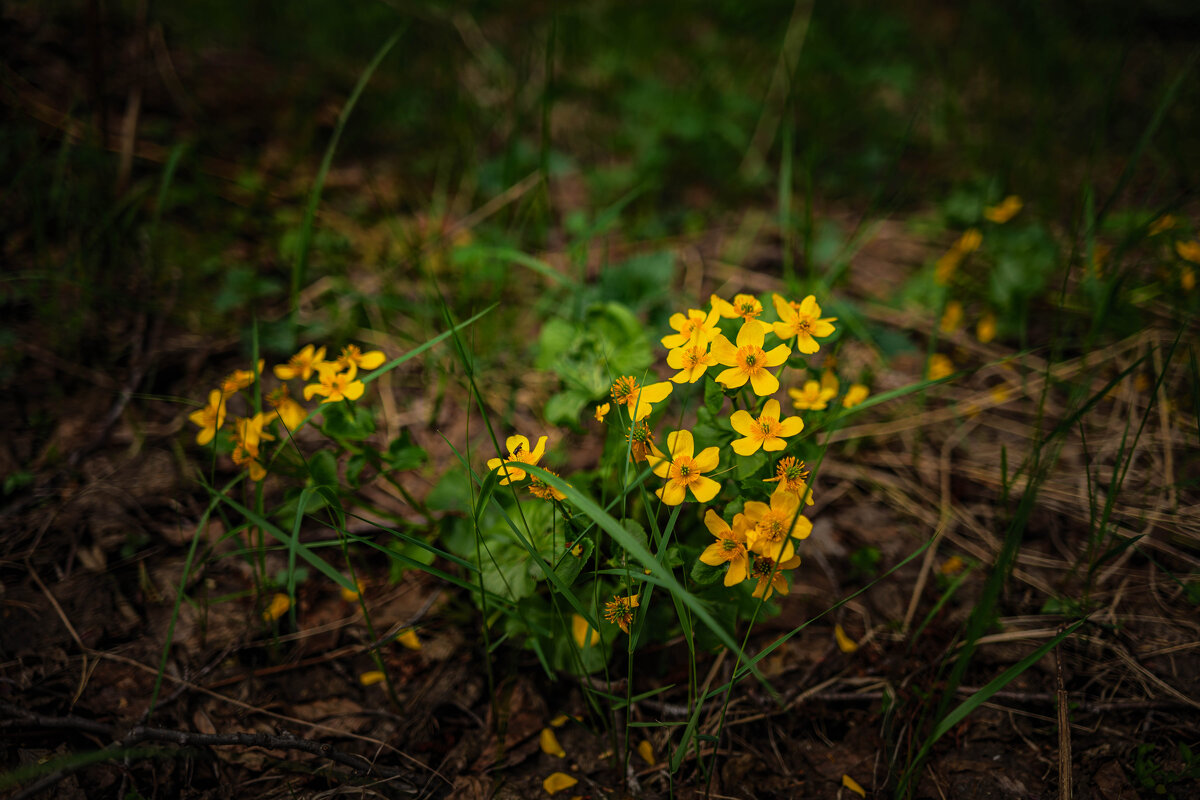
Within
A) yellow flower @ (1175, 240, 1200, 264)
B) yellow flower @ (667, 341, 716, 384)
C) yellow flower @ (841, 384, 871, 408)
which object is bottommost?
yellow flower @ (841, 384, 871, 408)

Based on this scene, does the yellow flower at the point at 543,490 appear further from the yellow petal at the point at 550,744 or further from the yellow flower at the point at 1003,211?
the yellow flower at the point at 1003,211

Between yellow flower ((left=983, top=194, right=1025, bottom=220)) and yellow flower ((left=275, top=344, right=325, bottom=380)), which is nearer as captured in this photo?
yellow flower ((left=275, top=344, right=325, bottom=380))

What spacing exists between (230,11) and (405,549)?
13.6 ft

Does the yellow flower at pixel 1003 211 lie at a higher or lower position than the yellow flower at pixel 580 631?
higher

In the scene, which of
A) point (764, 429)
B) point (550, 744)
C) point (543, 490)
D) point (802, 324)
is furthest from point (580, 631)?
point (802, 324)

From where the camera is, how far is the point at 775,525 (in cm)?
126

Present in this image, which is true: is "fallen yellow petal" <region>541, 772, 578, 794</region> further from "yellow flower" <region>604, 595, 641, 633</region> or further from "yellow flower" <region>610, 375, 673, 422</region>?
"yellow flower" <region>610, 375, 673, 422</region>

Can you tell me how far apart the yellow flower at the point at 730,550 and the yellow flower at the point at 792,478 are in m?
0.11

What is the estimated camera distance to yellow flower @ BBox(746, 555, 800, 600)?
4.12 ft

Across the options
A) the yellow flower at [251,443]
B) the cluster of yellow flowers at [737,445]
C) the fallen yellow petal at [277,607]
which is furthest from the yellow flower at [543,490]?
the fallen yellow petal at [277,607]

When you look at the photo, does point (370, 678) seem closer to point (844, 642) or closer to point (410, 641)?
point (410, 641)

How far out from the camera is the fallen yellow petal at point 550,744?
1.55 m

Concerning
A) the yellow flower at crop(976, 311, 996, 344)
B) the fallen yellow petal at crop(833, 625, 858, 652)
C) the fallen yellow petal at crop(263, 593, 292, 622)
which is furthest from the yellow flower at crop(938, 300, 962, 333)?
the fallen yellow petal at crop(263, 593, 292, 622)

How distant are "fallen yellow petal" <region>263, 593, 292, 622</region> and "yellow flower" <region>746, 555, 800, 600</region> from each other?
4.28 feet
